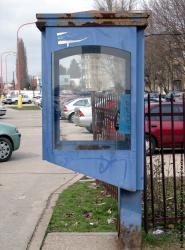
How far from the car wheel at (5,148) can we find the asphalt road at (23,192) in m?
0.18

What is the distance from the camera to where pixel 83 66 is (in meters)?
4.85

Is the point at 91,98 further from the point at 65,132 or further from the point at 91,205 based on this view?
the point at 91,205

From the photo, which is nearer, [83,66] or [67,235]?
[83,66]

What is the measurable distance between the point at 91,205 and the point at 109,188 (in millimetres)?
438

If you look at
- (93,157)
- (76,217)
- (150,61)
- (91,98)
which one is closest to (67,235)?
(76,217)

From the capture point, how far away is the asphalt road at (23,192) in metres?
6.05

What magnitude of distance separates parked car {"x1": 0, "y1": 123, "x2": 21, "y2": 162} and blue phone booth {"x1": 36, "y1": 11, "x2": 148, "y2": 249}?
7.71 meters

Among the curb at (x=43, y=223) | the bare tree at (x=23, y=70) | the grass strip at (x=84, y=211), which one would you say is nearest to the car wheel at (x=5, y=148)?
the curb at (x=43, y=223)

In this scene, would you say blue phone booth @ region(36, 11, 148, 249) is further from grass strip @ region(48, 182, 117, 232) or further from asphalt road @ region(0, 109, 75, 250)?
asphalt road @ region(0, 109, 75, 250)

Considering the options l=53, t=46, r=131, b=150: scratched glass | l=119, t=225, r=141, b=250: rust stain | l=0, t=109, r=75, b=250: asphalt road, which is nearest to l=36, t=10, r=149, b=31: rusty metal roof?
l=53, t=46, r=131, b=150: scratched glass

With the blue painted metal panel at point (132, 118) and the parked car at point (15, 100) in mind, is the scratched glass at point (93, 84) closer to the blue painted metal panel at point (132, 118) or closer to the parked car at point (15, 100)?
the blue painted metal panel at point (132, 118)

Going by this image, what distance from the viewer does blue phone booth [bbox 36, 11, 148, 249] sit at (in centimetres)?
464

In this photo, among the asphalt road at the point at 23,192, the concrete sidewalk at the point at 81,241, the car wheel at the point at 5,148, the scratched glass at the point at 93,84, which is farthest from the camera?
the car wheel at the point at 5,148

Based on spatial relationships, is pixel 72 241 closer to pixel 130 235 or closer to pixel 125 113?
pixel 130 235
